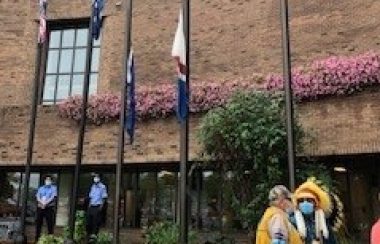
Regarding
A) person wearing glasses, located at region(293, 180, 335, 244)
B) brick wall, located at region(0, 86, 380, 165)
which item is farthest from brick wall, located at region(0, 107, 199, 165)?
person wearing glasses, located at region(293, 180, 335, 244)

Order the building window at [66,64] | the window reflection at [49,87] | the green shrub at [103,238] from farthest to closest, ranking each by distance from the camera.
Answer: the window reflection at [49,87]
the building window at [66,64]
the green shrub at [103,238]

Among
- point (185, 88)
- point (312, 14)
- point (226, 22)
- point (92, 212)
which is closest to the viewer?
point (185, 88)

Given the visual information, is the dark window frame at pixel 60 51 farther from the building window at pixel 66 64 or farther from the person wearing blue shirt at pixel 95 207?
the person wearing blue shirt at pixel 95 207

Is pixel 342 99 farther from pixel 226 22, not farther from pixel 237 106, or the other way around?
pixel 226 22

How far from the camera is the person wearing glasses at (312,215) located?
6.34 metres

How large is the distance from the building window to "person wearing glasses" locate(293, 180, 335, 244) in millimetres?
12292

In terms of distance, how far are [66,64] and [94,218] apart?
6.49m

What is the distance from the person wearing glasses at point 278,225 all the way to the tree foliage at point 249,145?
634 centimetres

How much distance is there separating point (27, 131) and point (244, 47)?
637 cm

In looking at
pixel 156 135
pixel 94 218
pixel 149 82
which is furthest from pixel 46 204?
pixel 149 82

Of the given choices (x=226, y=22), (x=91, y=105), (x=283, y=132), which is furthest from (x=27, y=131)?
(x=283, y=132)

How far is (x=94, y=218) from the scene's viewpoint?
45.4 feet

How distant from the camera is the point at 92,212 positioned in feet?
45.5

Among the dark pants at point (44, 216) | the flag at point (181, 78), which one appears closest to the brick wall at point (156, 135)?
the dark pants at point (44, 216)
